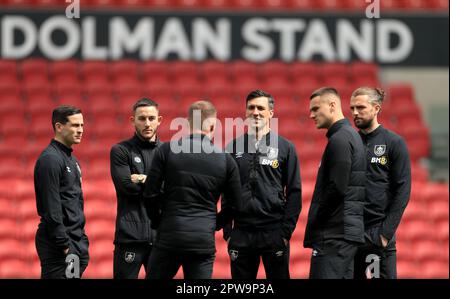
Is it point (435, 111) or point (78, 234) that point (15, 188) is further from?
point (435, 111)

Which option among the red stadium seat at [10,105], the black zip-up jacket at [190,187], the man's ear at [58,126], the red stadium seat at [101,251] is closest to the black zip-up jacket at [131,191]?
the man's ear at [58,126]

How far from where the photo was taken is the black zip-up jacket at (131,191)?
18.4ft

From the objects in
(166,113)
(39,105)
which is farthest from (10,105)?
(166,113)

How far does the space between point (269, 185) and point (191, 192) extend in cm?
72

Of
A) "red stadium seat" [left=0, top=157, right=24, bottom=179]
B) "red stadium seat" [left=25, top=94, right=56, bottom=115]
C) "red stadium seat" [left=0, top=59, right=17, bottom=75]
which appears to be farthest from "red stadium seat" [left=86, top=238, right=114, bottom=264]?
"red stadium seat" [left=0, top=59, right=17, bottom=75]

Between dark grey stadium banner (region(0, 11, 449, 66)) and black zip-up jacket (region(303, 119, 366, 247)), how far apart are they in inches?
270

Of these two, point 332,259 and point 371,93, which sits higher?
point 371,93

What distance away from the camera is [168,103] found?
11.1 metres

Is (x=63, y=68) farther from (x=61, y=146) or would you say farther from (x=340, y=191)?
(x=340, y=191)

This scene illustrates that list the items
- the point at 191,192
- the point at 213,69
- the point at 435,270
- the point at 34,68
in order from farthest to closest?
the point at 213,69 → the point at 34,68 → the point at 435,270 → the point at 191,192

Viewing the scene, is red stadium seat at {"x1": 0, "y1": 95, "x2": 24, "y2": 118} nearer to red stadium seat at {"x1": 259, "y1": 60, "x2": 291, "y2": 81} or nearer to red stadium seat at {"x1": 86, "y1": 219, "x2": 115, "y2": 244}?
red stadium seat at {"x1": 86, "y1": 219, "x2": 115, "y2": 244}

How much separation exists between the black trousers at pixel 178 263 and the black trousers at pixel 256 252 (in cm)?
43

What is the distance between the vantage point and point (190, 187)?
507 cm

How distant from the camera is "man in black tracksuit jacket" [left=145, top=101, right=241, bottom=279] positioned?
5070mm
